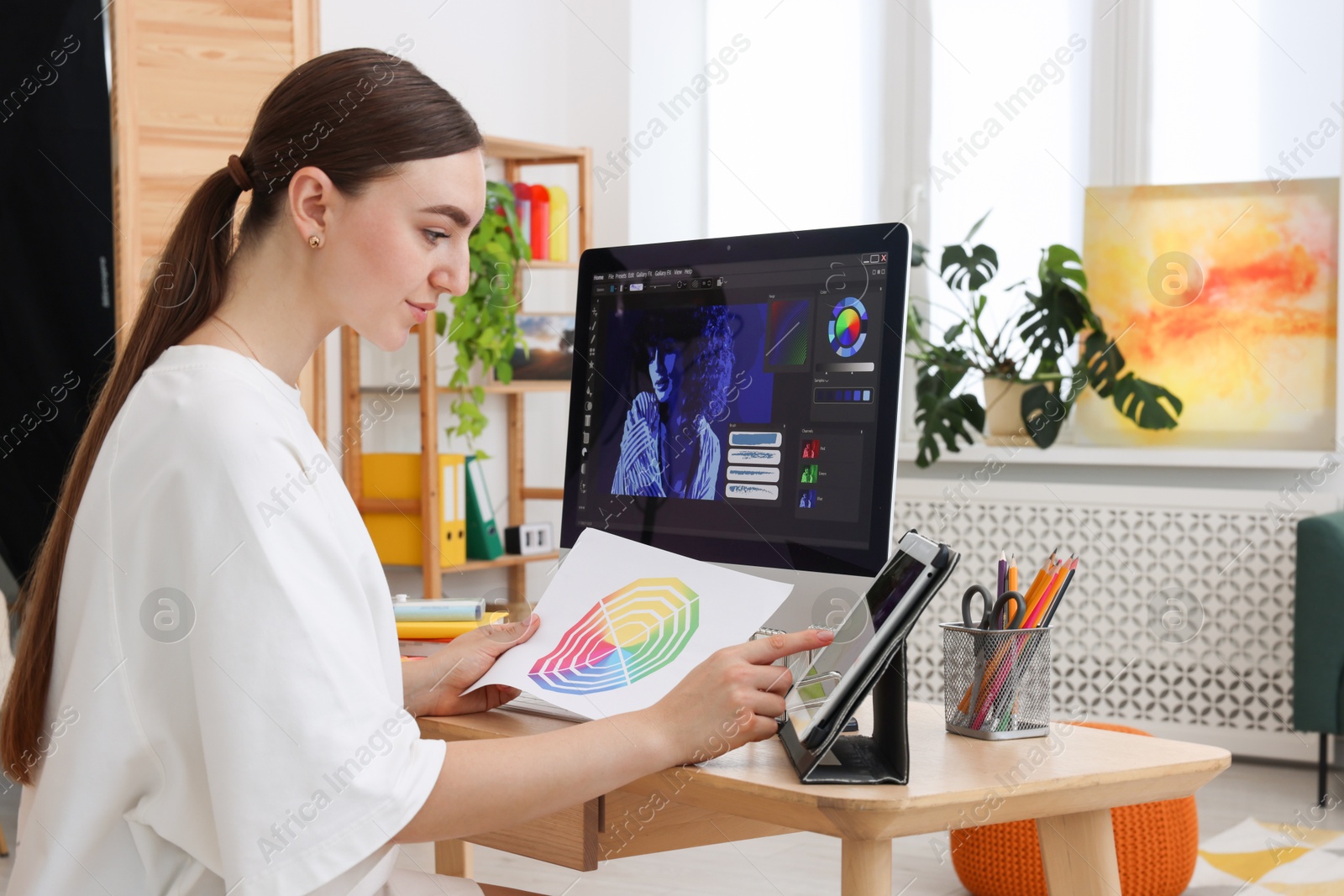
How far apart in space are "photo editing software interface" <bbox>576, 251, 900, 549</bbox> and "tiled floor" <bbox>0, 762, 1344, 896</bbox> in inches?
57.9

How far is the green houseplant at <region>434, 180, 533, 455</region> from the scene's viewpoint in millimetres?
3404

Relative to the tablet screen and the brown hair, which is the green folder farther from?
the tablet screen

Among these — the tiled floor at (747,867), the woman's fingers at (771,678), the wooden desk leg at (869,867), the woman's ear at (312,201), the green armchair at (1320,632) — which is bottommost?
the tiled floor at (747,867)

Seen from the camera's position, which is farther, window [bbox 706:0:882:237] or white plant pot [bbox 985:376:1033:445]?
window [bbox 706:0:882:237]

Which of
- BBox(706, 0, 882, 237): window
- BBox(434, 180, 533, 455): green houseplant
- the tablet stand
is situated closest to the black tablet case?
the tablet stand

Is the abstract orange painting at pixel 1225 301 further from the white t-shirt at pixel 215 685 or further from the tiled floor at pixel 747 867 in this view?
the white t-shirt at pixel 215 685

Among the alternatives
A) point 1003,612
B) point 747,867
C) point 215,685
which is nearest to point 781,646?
point 1003,612

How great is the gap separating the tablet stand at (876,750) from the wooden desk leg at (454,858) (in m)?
0.65

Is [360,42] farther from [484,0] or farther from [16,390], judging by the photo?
[16,390]

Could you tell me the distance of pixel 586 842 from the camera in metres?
1.01

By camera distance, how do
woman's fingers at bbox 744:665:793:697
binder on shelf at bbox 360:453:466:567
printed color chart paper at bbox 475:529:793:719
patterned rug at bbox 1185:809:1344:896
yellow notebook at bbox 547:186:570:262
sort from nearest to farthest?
woman's fingers at bbox 744:665:793:697, printed color chart paper at bbox 475:529:793:719, patterned rug at bbox 1185:809:1344:896, binder on shelf at bbox 360:453:466:567, yellow notebook at bbox 547:186:570:262

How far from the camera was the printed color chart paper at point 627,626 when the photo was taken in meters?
0.97

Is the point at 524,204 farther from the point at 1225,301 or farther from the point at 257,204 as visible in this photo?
the point at 257,204

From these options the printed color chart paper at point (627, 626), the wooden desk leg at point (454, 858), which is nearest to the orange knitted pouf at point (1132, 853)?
the wooden desk leg at point (454, 858)
